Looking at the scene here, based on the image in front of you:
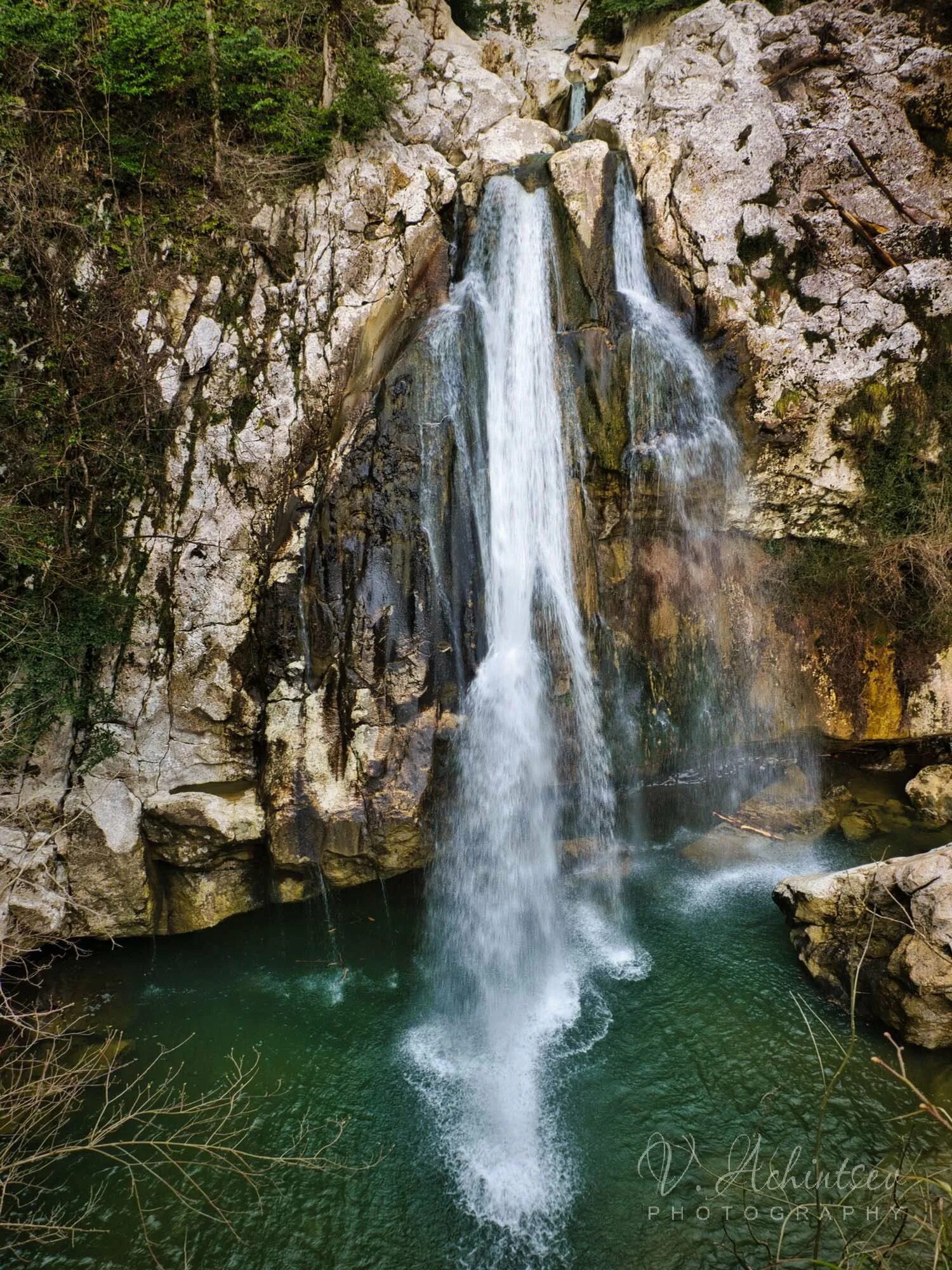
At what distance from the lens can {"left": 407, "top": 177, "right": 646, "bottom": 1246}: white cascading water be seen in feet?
23.2

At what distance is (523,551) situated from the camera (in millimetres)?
8688

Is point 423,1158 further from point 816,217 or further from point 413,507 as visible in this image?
point 816,217

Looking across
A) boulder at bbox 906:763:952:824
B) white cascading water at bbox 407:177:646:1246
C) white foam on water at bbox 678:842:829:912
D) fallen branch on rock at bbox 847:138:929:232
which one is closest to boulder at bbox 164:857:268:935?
white cascading water at bbox 407:177:646:1246

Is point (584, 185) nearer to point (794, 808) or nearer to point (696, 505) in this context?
point (696, 505)

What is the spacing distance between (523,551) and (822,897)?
17.3 ft

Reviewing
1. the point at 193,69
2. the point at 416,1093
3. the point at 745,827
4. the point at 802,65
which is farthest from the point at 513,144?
the point at 416,1093

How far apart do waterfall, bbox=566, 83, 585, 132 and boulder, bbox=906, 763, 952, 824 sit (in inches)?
491

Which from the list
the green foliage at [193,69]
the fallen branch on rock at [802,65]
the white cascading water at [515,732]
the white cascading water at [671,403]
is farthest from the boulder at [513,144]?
the fallen branch on rock at [802,65]

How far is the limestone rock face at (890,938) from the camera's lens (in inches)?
227

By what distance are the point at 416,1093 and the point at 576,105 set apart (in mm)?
15486

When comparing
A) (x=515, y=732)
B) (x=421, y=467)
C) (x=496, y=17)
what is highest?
(x=496, y=17)

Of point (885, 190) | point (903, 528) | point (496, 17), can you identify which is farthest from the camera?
point (496, 17)

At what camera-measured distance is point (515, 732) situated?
27.5ft

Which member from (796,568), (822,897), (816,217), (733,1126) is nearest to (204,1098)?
Result: (733,1126)
